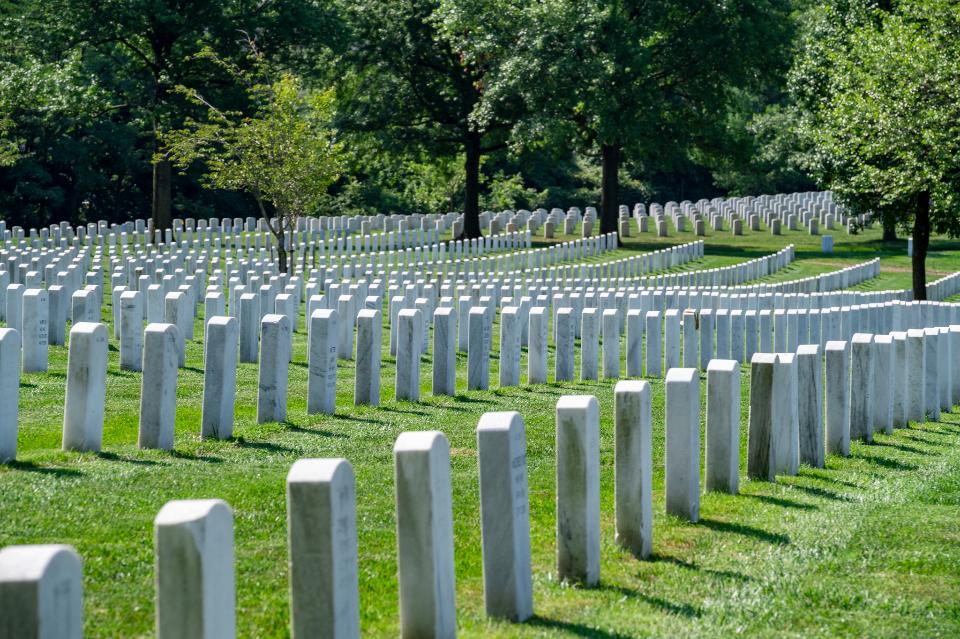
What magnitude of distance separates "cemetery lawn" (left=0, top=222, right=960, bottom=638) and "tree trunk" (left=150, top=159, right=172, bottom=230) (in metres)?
33.0

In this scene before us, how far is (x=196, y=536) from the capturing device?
154 inches

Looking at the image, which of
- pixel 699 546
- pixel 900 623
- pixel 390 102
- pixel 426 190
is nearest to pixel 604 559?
pixel 699 546

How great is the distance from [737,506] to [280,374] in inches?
171

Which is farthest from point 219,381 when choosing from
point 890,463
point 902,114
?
point 902,114

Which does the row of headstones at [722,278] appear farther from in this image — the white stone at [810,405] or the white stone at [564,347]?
the white stone at [810,405]

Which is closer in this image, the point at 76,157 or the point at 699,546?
the point at 699,546

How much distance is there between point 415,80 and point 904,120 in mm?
26162

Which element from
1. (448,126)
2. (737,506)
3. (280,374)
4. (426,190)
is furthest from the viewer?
(426,190)

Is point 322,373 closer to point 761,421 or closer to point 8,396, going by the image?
point 8,396

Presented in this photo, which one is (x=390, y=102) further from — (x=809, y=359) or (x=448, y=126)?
(x=809, y=359)

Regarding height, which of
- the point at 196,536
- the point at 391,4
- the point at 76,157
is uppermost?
the point at 391,4

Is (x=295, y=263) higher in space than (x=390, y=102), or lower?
lower

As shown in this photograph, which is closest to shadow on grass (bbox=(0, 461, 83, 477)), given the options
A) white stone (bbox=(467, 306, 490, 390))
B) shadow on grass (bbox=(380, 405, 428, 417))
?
shadow on grass (bbox=(380, 405, 428, 417))

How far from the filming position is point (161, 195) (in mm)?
43594
